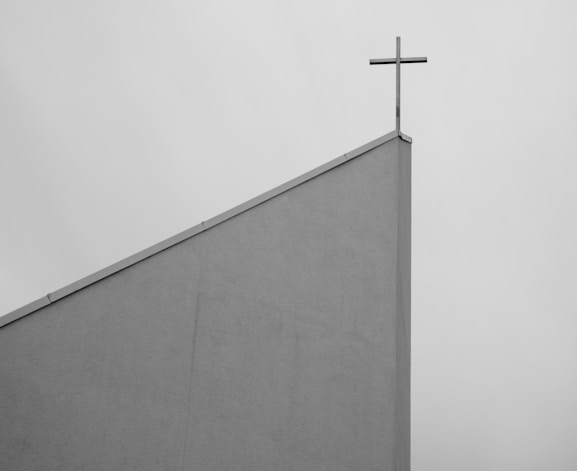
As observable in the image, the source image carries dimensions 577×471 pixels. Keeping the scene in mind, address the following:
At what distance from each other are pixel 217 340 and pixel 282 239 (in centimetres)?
152

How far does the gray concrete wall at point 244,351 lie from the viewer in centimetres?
584

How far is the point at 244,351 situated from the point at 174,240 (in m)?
1.44

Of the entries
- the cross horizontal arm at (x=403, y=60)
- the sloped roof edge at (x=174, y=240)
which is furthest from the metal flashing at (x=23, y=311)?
the cross horizontal arm at (x=403, y=60)

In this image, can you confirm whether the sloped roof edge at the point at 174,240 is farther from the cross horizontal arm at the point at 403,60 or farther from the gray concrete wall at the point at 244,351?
the cross horizontal arm at the point at 403,60

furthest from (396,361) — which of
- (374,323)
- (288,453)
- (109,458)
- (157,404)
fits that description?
(109,458)

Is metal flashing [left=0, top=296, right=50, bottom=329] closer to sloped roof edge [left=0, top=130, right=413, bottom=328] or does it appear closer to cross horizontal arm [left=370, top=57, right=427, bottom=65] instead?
sloped roof edge [left=0, top=130, right=413, bottom=328]

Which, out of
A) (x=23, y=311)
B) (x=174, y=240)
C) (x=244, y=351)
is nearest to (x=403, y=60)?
(x=174, y=240)

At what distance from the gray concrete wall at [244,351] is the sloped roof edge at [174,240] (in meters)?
0.07

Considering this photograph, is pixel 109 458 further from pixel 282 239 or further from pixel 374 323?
pixel 374 323


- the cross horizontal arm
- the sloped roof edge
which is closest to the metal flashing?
the sloped roof edge

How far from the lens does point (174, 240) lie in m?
6.75

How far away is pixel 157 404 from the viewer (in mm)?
Answer: 6199

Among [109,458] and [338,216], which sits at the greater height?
[338,216]

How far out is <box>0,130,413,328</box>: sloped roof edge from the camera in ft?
19.4
